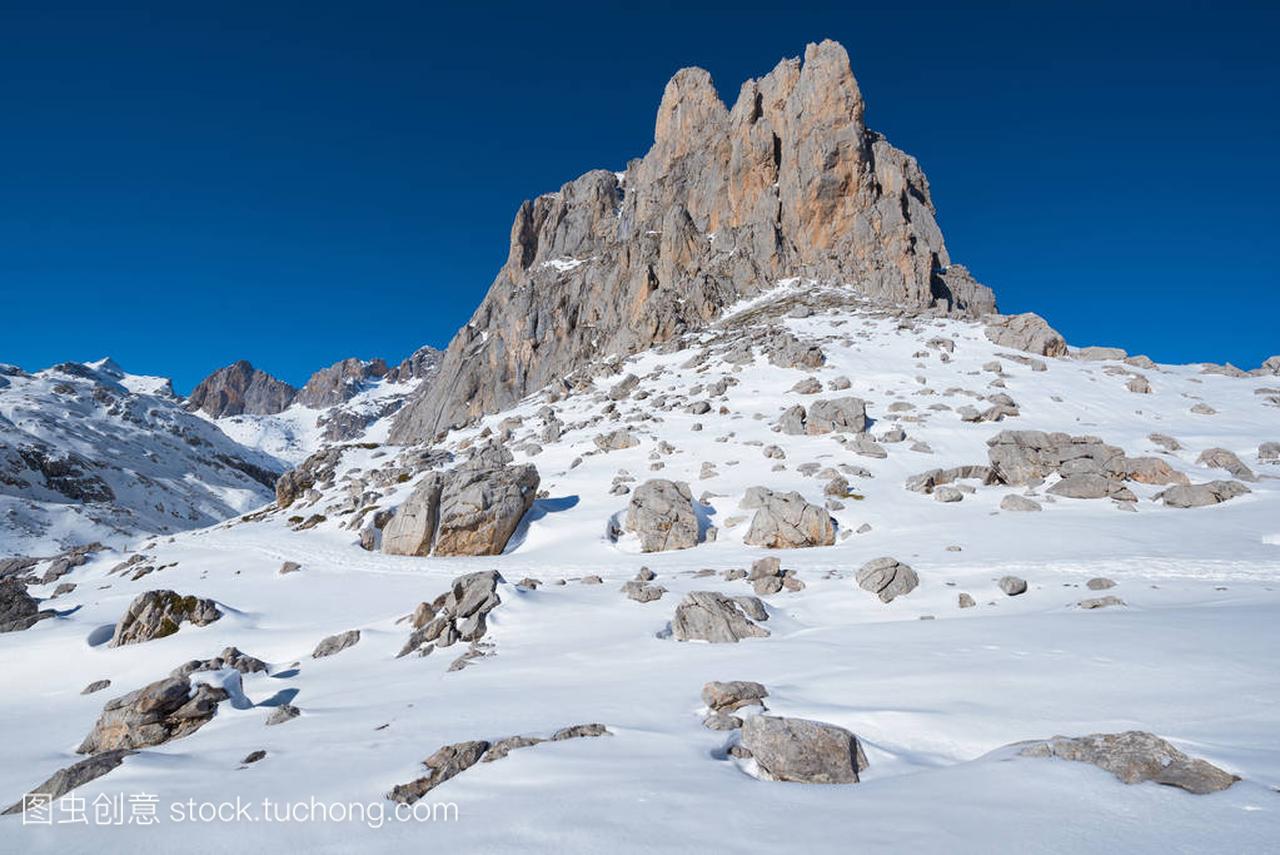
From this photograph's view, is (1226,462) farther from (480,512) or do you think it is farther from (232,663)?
(232,663)

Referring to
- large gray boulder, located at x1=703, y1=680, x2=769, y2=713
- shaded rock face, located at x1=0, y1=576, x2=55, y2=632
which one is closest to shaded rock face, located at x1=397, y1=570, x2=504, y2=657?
large gray boulder, located at x1=703, y1=680, x2=769, y2=713

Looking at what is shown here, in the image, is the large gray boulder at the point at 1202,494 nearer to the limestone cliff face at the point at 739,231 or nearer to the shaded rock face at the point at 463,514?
the shaded rock face at the point at 463,514

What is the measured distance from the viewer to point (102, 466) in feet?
342

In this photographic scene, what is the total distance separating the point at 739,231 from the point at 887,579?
228ft

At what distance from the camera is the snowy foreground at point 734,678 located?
4.52 m

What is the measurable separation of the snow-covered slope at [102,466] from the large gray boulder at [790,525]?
77.3m

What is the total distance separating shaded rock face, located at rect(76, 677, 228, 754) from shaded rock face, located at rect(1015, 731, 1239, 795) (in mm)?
12098

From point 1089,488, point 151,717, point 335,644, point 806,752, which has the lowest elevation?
point 151,717

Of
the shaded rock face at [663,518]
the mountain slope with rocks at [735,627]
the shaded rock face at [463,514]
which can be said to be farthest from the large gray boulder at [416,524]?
the shaded rock face at [663,518]

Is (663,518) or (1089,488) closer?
(1089,488)

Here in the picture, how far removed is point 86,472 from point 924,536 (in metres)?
131

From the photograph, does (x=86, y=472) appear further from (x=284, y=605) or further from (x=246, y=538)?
(x=284, y=605)

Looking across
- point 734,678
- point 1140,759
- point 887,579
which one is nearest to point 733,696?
point 734,678

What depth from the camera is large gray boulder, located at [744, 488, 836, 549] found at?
19.5 meters
